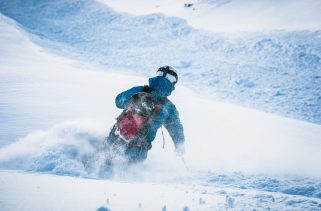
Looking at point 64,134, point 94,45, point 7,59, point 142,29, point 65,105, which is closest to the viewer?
point 64,134

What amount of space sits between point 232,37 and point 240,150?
716cm

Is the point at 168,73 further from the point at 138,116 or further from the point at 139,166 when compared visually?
the point at 139,166

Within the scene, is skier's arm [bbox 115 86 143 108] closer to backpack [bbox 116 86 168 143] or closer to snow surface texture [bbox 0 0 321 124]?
backpack [bbox 116 86 168 143]

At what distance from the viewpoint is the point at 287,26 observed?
1112cm

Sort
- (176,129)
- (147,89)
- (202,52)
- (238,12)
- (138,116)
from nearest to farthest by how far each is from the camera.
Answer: (138,116) → (147,89) → (176,129) → (202,52) → (238,12)

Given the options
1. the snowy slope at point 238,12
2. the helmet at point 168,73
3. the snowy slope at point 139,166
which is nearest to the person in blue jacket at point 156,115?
the helmet at point 168,73

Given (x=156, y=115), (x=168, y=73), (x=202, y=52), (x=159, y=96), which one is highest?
(x=202, y=52)

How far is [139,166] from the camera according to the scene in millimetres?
4109

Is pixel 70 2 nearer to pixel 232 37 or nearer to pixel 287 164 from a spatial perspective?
pixel 232 37

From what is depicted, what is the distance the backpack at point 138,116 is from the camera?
3717 millimetres

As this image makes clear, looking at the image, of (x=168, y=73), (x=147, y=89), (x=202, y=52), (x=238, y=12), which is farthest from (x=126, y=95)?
(x=238, y=12)

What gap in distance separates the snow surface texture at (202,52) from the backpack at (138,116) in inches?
179

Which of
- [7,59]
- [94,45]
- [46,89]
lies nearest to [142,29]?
[94,45]

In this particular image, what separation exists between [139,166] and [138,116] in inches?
28.9
